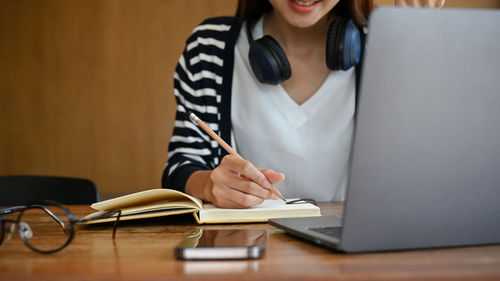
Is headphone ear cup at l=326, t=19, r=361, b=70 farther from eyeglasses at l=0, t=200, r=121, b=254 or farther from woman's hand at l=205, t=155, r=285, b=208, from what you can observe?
eyeglasses at l=0, t=200, r=121, b=254

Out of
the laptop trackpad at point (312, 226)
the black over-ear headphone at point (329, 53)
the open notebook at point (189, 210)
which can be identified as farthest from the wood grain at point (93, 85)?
the laptop trackpad at point (312, 226)

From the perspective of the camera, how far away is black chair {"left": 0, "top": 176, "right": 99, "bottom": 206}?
145 centimetres

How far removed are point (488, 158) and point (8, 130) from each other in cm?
452

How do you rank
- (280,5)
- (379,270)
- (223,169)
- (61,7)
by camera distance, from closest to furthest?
(379,270) < (223,169) < (280,5) < (61,7)

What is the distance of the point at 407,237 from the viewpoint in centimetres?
54

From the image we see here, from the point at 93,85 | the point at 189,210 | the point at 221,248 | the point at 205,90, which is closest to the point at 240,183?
the point at 189,210

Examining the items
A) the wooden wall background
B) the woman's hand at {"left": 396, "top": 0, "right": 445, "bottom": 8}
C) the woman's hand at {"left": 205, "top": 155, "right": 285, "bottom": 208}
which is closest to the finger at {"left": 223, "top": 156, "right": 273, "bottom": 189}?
the woman's hand at {"left": 205, "top": 155, "right": 285, "bottom": 208}

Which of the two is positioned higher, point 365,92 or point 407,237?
point 365,92

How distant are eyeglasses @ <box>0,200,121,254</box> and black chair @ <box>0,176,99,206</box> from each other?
0.45 metres

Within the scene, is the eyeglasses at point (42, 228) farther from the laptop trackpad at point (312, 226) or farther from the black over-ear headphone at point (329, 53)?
the black over-ear headphone at point (329, 53)

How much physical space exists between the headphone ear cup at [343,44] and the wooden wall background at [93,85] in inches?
125

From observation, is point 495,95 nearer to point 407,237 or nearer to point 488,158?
point 488,158

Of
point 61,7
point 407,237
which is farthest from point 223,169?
point 61,7

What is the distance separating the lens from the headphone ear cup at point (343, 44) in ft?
4.06
